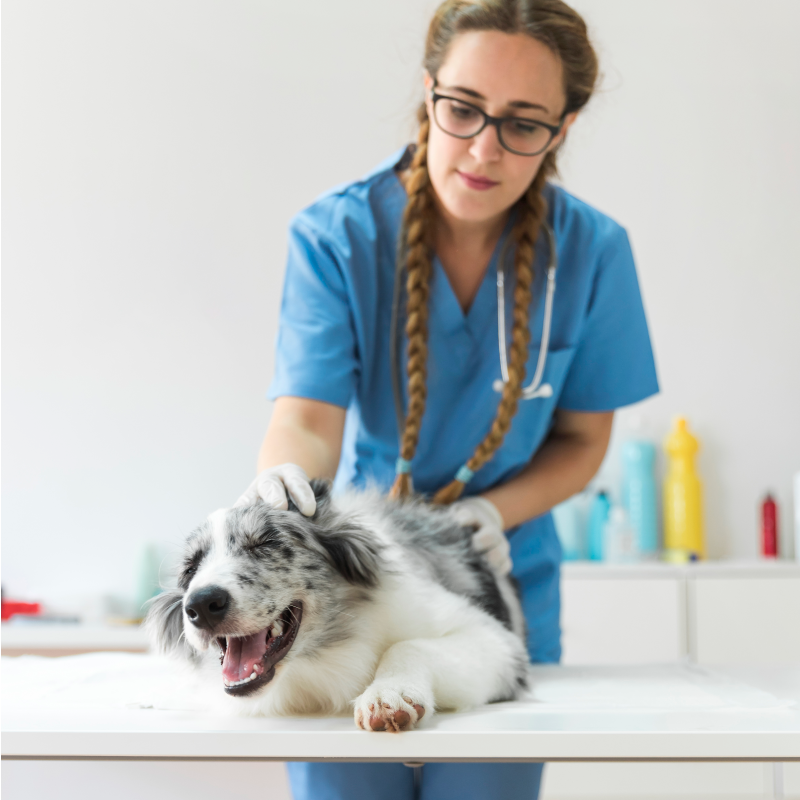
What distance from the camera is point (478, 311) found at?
4.83 ft

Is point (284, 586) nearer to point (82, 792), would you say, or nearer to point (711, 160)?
point (82, 792)

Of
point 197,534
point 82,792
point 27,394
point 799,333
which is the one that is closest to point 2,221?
point 27,394

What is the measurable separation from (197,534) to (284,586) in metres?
0.15

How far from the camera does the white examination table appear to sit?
2.40ft

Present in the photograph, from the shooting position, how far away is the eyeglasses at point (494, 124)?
1244mm

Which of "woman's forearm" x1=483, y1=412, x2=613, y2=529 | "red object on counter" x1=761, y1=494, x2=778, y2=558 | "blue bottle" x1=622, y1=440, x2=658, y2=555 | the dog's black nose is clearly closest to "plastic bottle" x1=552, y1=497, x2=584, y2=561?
"blue bottle" x1=622, y1=440, x2=658, y2=555

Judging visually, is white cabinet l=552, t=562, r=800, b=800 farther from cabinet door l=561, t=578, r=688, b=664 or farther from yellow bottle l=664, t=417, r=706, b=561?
yellow bottle l=664, t=417, r=706, b=561

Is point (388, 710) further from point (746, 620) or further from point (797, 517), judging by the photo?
point (797, 517)

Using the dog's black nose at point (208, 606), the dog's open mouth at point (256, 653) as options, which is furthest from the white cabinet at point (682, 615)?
the dog's black nose at point (208, 606)

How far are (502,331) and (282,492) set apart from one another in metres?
0.60

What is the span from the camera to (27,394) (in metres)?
2.98

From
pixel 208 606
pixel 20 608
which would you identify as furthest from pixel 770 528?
pixel 20 608

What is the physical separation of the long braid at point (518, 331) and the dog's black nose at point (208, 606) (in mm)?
635

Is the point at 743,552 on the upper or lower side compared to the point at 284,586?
lower
